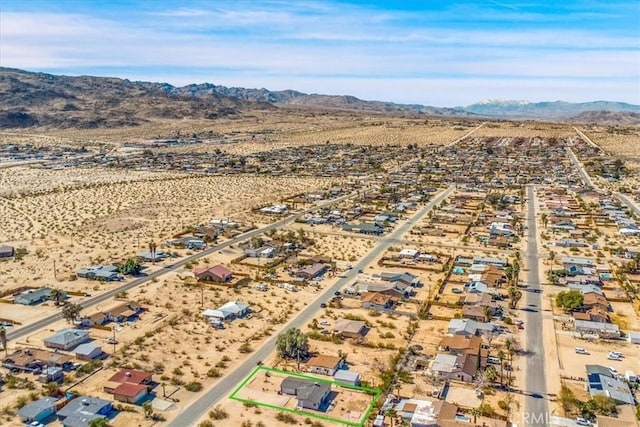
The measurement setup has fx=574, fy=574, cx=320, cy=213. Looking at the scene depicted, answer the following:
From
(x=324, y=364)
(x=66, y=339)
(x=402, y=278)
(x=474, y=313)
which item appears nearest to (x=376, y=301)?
(x=402, y=278)

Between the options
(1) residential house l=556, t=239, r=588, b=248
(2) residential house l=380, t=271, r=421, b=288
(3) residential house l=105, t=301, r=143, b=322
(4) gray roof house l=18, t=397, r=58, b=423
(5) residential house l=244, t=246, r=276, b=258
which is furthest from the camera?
(1) residential house l=556, t=239, r=588, b=248

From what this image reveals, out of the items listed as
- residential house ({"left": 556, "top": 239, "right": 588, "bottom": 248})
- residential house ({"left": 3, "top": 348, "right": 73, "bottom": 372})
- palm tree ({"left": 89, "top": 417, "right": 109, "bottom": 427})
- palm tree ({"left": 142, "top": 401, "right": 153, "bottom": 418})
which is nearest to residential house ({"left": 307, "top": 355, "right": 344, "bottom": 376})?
palm tree ({"left": 142, "top": 401, "right": 153, "bottom": 418})

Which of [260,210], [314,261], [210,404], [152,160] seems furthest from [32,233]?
[152,160]

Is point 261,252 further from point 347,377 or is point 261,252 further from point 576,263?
point 576,263

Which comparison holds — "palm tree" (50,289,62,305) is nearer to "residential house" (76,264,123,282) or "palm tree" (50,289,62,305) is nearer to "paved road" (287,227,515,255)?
"residential house" (76,264,123,282)

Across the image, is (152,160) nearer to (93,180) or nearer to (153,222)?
(93,180)

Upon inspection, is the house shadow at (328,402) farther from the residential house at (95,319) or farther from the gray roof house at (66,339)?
the residential house at (95,319)
